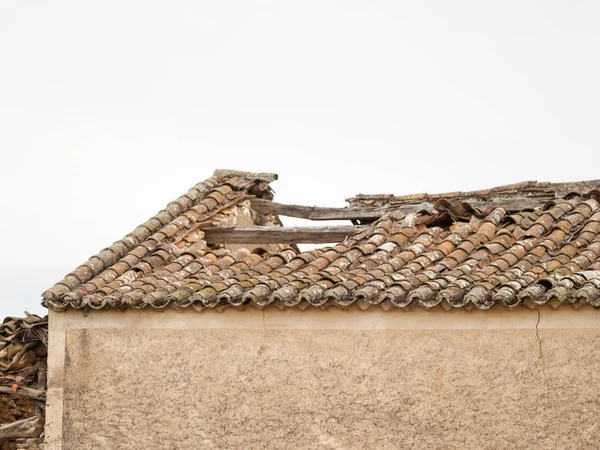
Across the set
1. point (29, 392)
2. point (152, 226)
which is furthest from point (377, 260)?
point (29, 392)

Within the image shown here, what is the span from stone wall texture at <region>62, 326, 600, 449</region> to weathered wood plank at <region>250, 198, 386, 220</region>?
331 centimetres

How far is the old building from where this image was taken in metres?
10.0

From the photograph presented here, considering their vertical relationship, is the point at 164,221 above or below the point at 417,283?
above

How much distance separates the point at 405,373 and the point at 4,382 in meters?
4.54

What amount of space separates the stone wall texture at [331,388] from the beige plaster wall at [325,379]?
0.01m

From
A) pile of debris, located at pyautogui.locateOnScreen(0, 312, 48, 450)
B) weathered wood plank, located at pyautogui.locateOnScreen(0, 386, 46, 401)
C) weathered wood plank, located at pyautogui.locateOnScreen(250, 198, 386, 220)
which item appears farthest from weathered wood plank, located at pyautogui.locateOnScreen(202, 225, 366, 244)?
weathered wood plank, located at pyautogui.locateOnScreen(0, 386, 46, 401)

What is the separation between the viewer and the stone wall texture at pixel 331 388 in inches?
393

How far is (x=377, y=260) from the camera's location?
11305mm

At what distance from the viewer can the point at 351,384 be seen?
10.6 metres

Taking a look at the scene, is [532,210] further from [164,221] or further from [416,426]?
[164,221]

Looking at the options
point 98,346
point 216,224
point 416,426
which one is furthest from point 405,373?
point 216,224

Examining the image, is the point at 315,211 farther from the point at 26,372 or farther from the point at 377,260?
the point at 26,372

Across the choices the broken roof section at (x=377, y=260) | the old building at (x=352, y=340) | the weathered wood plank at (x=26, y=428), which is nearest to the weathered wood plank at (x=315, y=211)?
the broken roof section at (x=377, y=260)

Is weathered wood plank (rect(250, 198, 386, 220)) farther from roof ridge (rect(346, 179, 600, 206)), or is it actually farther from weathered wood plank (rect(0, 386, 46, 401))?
weathered wood plank (rect(0, 386, 46, 401))
